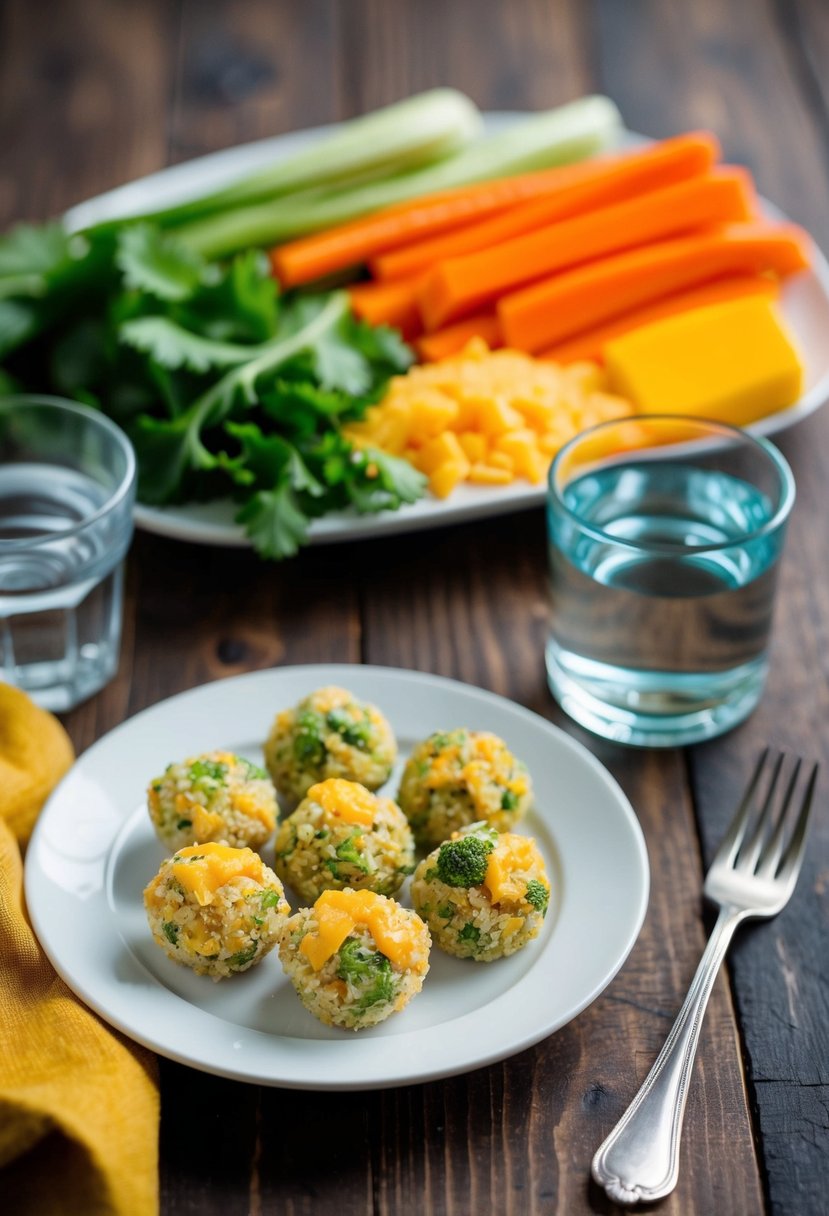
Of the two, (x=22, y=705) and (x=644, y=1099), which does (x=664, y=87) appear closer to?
(x=22, y=705)

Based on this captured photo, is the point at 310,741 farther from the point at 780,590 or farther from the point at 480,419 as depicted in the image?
the point at 780,590

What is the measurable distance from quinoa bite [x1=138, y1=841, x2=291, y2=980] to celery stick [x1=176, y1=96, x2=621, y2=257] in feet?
6.69

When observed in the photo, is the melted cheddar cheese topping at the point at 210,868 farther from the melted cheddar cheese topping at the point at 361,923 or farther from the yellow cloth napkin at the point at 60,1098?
the yellow cloth napkin at the point at 60,1098

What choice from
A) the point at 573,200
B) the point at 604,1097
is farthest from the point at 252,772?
the point at 573,200

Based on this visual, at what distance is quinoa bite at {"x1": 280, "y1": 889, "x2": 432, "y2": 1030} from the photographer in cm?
183

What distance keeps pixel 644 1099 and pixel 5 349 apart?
2.16m

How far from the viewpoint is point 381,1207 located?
1.81 metres

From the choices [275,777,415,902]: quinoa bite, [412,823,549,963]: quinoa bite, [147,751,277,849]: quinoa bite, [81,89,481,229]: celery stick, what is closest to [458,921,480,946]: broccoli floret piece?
[412,823,549,963]: quinoa bite

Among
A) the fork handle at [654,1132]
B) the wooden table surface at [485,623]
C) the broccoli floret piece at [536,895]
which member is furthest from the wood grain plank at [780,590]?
the broccoli floret piece at [536,895]

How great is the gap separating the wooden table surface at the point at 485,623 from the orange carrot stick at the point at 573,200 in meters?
0.55

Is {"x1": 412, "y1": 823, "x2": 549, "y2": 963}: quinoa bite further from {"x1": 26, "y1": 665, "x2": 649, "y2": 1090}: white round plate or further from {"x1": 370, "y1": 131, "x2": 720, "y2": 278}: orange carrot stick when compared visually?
{"x1": 370, "y1": 131, "x2": 720, "y2": 278}: orange carrot stick

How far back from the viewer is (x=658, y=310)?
340 cm

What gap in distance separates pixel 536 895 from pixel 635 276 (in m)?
1.88

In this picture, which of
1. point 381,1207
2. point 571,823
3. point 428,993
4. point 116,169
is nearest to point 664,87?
point 116,169
